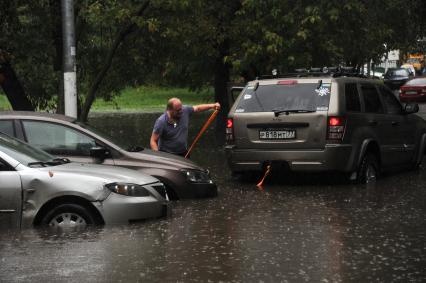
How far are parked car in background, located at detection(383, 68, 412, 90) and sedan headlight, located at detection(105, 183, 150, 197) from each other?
50.9 metres

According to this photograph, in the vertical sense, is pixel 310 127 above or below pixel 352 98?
below

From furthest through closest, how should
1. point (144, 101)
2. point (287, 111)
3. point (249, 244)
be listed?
point (144, 101) < point (287, 111) < point (249, 244)

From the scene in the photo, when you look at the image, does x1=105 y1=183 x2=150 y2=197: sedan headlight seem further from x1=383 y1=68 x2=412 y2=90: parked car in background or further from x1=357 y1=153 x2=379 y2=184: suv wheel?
x1=383 y1=68 x2=412 y2=90: parked car in background

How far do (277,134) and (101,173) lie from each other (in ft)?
13.5

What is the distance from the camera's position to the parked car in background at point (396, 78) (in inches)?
2296

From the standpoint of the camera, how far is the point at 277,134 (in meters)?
12.3

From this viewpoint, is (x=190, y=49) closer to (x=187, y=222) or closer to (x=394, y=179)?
(x=394, y=179)

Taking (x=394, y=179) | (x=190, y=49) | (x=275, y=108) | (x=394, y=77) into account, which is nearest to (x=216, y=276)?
(x=275, y=108)

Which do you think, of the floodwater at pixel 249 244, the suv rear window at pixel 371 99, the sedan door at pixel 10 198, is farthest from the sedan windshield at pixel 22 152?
the suv rear window at pixel 371 99

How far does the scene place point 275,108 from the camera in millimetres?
12461

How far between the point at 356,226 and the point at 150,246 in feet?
8.23

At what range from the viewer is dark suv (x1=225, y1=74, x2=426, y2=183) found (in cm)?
1200

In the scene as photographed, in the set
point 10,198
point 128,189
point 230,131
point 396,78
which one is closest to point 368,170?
point 230,131

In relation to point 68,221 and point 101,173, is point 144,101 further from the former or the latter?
point 68,221
